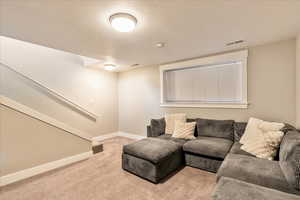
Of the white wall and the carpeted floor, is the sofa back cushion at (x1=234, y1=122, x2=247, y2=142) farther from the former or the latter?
the white wall

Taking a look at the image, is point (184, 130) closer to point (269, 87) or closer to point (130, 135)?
point (269, 87)

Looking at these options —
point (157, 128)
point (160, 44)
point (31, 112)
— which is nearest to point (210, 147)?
point (157, 128)

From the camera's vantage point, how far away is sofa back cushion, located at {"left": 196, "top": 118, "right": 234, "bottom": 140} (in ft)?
9.42

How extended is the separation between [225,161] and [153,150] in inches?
41.6

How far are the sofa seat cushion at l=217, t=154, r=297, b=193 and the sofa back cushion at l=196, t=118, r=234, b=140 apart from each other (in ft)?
3.16

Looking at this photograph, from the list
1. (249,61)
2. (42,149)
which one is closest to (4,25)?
(42,149)

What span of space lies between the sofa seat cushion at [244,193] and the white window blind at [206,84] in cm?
205

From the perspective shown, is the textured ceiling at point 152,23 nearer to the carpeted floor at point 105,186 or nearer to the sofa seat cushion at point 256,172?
the sofa seat cushion at point 256,172

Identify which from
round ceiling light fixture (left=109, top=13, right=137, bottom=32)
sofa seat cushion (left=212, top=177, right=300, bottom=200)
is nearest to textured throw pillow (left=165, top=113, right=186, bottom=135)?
sofa seat cushion (left=212, top=177, right=300, bottom=200)

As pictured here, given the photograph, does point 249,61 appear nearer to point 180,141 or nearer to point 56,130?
point 180,141

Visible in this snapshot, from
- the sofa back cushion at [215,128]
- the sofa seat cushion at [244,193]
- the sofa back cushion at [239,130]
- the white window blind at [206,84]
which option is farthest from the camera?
the white window blind at [206,84]

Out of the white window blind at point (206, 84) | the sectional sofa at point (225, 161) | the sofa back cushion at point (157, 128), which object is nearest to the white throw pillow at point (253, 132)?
the sectional sofa at point (225, 161)

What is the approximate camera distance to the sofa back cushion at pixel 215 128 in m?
2.87

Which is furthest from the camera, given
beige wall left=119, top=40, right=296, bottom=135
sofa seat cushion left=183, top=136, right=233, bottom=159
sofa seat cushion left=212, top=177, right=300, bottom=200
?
beige wall left=119, top=40, right=296, bottom=135
